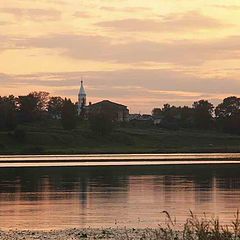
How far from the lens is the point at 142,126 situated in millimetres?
199500

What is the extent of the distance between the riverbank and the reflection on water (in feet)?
301

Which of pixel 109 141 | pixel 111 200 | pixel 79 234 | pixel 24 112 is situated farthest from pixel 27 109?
pixel 79 234

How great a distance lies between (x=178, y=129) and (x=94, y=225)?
532 ft

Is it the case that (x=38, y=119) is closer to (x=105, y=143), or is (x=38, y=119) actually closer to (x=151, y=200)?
(x=105, y=143)

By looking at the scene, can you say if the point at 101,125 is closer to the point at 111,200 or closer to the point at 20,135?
the point at 20,135

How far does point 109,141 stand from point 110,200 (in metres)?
124

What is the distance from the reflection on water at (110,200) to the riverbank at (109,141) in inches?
3607

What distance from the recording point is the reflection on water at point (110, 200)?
1246 inches

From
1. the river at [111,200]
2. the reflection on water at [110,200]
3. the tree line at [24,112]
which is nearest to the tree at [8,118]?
the tree line at [24,112]

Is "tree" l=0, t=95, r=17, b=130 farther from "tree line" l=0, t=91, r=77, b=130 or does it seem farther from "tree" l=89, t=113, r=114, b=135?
"tree" l=89, t=113, r=114, b=135

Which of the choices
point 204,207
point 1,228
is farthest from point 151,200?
point 1,228

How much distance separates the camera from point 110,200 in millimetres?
40562

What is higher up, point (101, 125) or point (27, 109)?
point (27, 109)

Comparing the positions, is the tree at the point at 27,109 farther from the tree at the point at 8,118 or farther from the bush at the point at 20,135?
the bush at the point at 20,135
